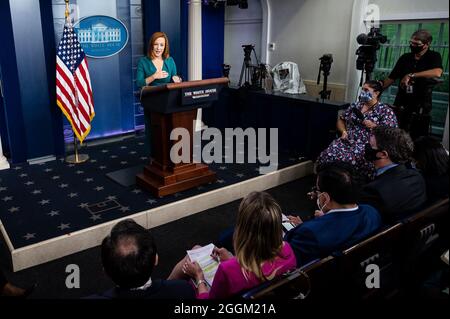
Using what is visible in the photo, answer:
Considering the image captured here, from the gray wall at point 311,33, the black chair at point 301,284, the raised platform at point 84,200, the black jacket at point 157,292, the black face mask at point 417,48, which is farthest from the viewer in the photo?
the gray wall at point 311,33

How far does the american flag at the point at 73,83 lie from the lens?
408cm

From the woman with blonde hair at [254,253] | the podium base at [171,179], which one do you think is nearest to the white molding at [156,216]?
the podium base at [171,179]

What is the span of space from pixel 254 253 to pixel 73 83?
11.3 feet

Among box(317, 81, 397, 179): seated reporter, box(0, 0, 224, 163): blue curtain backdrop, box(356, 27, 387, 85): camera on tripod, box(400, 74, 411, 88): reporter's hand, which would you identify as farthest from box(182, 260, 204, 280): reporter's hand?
box(356, 27, 387, 85): camera on tripod

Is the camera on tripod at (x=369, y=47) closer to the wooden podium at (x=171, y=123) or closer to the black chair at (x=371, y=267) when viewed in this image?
the wooden podium at (x=171, y=123)

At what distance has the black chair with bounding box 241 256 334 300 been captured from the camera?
1143 millimetres

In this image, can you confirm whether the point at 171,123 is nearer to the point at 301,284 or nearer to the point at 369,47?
the point at 301,284

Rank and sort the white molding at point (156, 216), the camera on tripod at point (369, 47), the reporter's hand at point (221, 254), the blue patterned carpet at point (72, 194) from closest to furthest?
the reporter's hand at point (221, 254)
the white molding at point (156, 216)
the blue patterned carpet at point (72, 194)
the camera on tripod at point (369, 47)

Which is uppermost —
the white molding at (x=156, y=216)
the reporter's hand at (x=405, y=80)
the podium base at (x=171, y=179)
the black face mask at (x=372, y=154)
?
the reporter's hand at (x=405, y=80)

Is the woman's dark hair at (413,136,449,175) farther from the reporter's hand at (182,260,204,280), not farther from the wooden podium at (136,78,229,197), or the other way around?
the wooden podium at (136,78,229,197)

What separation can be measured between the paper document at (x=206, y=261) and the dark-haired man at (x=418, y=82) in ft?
8.83

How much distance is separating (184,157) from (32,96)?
1931mm
